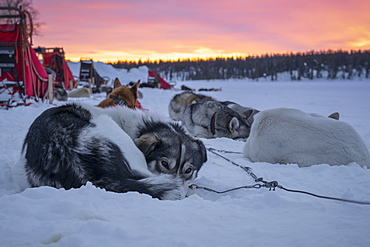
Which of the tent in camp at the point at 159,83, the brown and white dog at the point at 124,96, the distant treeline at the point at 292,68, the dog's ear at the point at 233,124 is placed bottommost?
the dog's ear at the point at 233,124

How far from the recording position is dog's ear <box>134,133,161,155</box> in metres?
2.82

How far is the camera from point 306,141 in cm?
365

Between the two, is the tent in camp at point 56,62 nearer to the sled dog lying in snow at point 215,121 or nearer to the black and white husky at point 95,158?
the sled dog lying in snow at point 215,121

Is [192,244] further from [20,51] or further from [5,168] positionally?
[20,51]

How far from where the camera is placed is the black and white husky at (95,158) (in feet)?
6.81

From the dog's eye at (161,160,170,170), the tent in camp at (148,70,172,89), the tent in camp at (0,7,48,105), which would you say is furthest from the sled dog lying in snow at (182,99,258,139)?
the tent in camp at (148,70,172,89)

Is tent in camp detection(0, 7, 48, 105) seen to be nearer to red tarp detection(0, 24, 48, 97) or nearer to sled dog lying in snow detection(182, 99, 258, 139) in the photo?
red tarp detection(0, 24, 48, 97)

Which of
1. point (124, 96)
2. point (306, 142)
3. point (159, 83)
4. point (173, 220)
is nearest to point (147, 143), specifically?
point (173, 220)

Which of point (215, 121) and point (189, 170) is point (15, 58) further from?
point (189, 170)

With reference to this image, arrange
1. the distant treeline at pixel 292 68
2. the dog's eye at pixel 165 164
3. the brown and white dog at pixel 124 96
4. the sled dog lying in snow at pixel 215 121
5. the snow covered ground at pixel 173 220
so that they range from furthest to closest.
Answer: the distant treeline at pixel 292 68, the sled dog lying in snow at pixel 215 121, the brown and white dog at pixel 124 96, the dog's eye at pixel 165 164, the snow covered ground at pixel 173 220

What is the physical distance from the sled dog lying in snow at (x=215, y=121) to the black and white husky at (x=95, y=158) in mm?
3786

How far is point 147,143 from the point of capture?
285 cm

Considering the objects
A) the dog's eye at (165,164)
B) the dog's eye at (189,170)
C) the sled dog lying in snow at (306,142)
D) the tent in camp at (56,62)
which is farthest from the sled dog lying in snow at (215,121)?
the tent in camp at (56,62)

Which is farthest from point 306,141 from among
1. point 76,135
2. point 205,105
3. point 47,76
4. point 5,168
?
point 47,76
